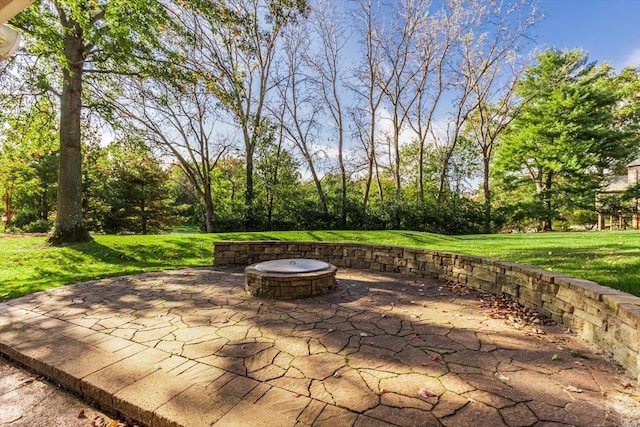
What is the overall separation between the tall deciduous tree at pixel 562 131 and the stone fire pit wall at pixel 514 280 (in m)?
13.6

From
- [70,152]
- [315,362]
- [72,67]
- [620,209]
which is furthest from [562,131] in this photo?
[70,152]

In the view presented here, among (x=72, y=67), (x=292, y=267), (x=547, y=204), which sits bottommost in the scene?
(x=292, y=267)

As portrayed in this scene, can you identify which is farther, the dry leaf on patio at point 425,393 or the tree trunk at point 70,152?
the tree trunk at point 70,152

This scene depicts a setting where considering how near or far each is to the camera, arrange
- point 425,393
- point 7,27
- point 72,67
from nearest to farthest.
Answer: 1. point 425,393
2. point 7,27
3. point 72,67

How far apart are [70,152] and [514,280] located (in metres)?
10.4

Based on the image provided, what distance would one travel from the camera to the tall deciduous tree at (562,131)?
1515 cm

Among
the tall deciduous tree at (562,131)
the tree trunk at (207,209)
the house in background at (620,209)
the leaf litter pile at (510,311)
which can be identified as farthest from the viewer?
the house in background at (620,209)

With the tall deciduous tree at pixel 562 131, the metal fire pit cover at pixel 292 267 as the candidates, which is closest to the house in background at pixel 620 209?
the tall deciduous tree at pixel 562 131

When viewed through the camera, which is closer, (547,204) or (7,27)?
(7,27)

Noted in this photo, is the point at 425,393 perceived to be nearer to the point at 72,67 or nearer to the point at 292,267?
the point at 292,267

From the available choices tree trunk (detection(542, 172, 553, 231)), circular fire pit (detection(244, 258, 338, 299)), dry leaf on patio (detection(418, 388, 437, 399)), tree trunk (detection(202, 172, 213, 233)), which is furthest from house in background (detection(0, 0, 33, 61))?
tree trunk (detection(542, 172, 553, 231))

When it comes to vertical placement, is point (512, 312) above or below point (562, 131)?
below

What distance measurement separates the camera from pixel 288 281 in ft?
13.4

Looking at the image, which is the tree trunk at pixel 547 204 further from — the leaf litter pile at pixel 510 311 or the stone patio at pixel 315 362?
the stone patio at pixel 315 362
